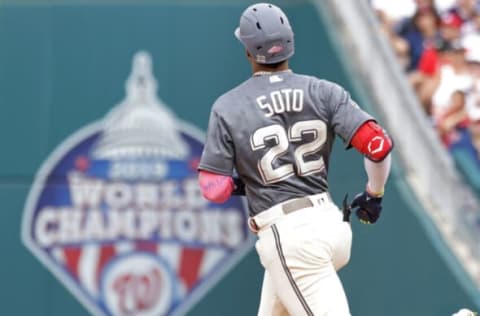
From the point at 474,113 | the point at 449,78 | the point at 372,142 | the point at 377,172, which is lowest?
the point at 377,172

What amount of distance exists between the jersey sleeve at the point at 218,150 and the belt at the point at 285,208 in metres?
0.23

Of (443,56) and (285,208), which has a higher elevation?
(443,56)

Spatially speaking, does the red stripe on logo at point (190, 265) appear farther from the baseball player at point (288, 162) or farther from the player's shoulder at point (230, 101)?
the player's shoulder at point (230, 101)

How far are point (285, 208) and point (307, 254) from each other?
0.69ft

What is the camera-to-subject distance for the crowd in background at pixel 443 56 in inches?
295

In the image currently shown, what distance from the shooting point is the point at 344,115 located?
16.6ft

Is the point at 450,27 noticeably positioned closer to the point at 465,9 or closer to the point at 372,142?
the point at 465,9

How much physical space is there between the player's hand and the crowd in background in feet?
7.55

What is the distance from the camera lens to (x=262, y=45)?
16.9ft

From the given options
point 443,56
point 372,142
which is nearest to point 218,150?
point 372,142

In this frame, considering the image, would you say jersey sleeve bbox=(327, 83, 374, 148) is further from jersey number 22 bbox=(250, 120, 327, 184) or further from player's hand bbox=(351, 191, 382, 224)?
player's hand bbox=(351, 191, 382, 224)

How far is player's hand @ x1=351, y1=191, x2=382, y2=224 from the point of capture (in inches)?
206

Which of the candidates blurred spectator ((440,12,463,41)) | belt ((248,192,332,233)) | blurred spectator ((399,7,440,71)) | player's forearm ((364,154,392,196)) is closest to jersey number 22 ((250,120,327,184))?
belt ((248,192,332,233))

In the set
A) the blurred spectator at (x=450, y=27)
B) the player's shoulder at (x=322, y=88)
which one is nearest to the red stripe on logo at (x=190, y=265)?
the blurred spectator at (x=450, y=27)
